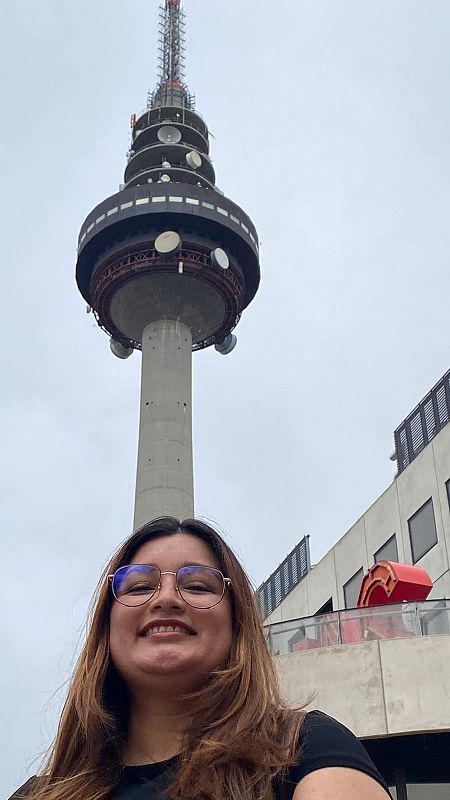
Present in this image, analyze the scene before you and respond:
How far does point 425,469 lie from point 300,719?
2765cm

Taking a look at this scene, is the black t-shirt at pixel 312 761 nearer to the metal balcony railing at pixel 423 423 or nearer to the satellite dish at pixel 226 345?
the metal balcony railing at pixel 423 423

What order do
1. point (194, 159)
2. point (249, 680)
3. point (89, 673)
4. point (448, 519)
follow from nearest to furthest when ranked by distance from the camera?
Result: point (249, 680) → point (89, 673) → point (448, 519) → point (194, 159)

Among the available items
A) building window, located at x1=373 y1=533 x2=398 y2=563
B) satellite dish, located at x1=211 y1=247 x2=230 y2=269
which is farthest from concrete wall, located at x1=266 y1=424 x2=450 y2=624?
satellite dish, located at x1=211 y1=247 x2=230 y2=269

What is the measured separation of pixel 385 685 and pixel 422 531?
1257cm

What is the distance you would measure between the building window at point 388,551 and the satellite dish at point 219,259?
2777cm

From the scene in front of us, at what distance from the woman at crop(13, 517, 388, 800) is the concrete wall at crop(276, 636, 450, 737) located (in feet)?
47.9

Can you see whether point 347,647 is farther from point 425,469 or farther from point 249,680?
point 249,680

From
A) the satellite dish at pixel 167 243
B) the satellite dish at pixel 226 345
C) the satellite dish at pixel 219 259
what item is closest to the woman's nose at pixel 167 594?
the satellite dish at pixel 167 243

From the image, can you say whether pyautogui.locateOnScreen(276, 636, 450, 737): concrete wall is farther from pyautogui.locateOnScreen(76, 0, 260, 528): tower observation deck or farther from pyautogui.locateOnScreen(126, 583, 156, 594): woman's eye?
pyautogui.locateOnScreen(76, 0, 260, 528): tower observation deck

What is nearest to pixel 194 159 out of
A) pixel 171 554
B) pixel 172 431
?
pixel 172 431

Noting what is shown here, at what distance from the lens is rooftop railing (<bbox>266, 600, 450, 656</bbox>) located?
18.2 metres

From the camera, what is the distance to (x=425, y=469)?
98.8ft

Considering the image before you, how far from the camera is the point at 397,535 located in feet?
103

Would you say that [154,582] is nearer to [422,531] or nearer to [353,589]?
[422,531]
